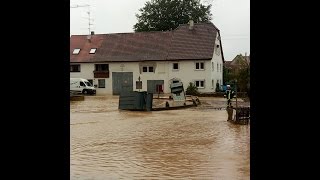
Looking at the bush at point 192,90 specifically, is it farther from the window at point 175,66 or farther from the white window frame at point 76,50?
the white window frame at point 76,50

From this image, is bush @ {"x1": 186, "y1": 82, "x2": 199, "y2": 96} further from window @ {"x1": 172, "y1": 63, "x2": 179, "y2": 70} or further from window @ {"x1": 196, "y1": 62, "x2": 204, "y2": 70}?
window @ {"x1": 172, "y1": 63, "x2": 179, "y2": 70}

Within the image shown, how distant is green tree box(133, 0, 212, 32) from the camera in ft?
201

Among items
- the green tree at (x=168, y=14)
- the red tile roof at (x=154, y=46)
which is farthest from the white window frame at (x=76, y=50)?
the green tree at (x=168, y=14)

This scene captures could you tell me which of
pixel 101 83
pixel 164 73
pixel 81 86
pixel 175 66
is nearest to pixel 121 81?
pixel 101 83

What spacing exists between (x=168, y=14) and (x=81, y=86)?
24141 mm

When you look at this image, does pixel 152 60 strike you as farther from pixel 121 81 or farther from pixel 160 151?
pixel 160 151

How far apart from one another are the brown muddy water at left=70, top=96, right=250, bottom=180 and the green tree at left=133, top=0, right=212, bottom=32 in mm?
46175

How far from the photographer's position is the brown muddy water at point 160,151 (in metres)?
7.41

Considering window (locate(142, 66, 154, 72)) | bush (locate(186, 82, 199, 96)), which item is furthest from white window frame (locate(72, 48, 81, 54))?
bush (locate(186, 82, 199, 96))

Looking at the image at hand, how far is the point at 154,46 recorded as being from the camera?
4803 centimetres

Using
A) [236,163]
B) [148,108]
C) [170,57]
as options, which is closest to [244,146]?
[236,163]
